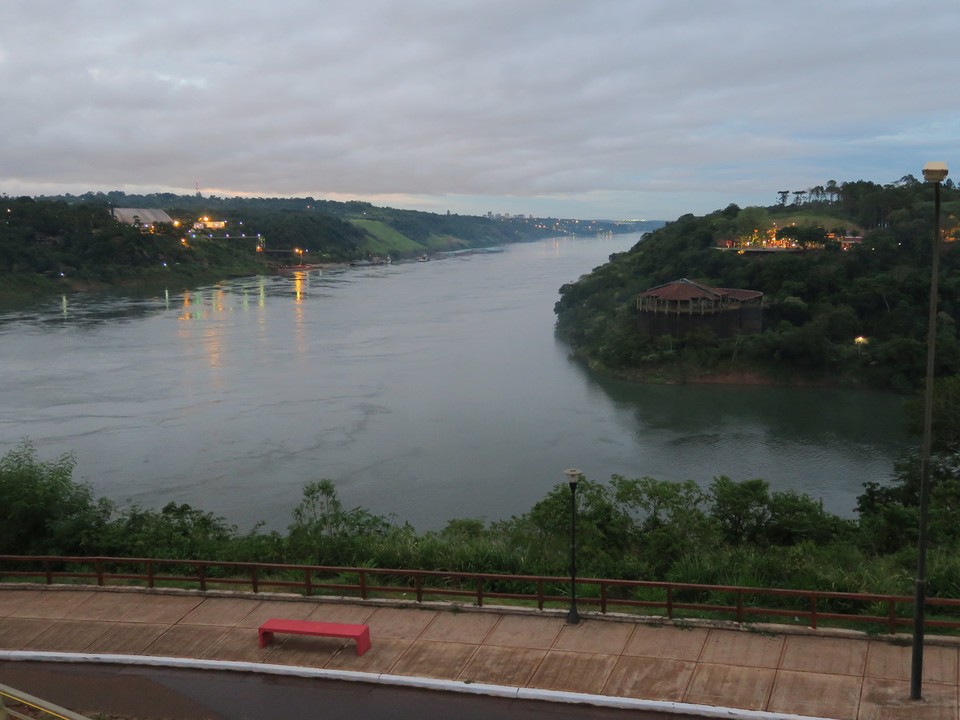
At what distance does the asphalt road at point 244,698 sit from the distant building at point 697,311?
3719 cm

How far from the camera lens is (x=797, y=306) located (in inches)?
1750

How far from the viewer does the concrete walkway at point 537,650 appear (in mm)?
7160

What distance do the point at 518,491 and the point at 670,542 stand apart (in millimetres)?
10926

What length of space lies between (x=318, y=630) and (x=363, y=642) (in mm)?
454

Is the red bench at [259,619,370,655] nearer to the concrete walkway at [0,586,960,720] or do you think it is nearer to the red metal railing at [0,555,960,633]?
the concrete walkway at [0,586,960,720]

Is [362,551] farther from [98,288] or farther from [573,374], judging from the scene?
[98,288]

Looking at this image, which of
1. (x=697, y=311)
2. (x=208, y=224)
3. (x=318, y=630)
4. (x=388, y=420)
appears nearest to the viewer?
(x=318, y=630)

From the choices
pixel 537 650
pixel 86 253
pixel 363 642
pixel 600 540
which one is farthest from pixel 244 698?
pixel 86 253

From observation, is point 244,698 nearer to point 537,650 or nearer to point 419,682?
point 419,682

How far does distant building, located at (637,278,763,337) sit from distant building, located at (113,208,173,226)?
289 ft

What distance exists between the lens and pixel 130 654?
27.7ft

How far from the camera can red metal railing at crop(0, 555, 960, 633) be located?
8305 mm

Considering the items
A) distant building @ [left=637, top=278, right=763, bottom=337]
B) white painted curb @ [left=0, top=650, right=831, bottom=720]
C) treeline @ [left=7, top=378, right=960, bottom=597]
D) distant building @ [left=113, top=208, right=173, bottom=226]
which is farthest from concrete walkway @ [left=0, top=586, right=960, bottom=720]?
A: distant building @ [left=113, top=208, right=173, bottom=226]

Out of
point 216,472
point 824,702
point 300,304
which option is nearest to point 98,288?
point 300,304
